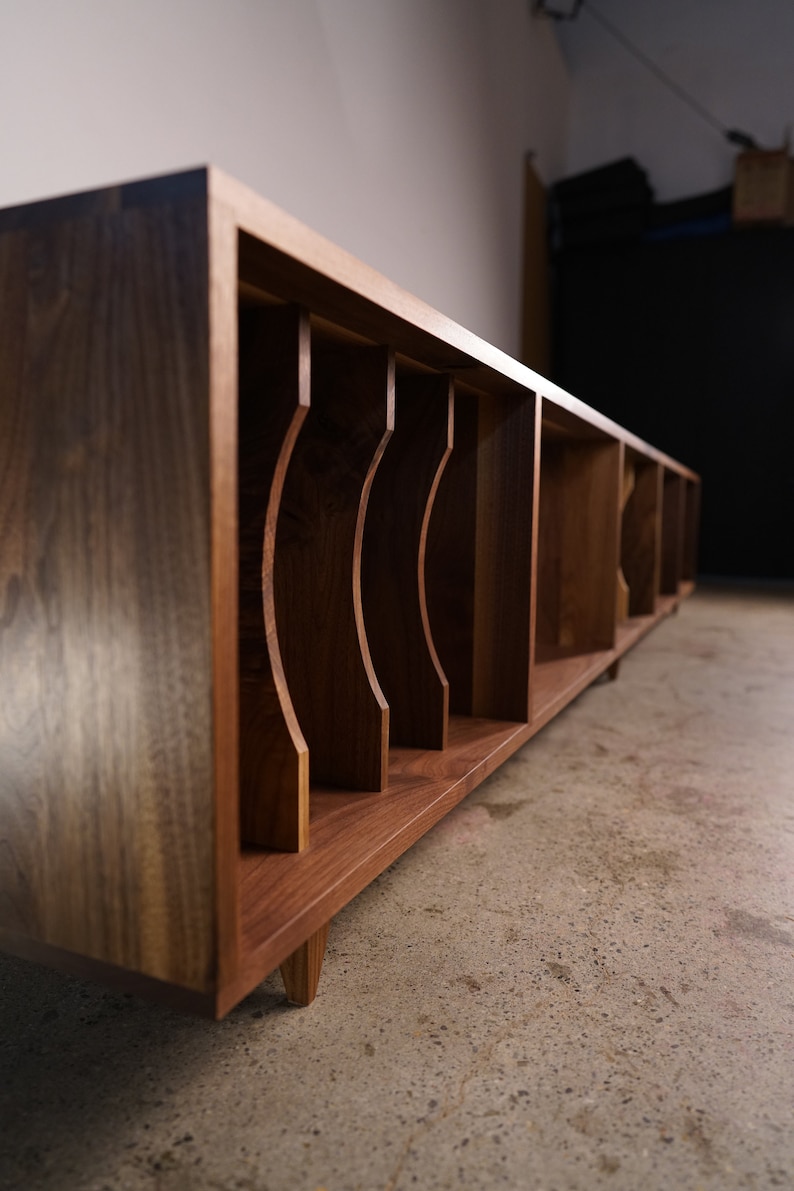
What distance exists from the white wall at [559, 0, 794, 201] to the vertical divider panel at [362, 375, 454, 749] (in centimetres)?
485

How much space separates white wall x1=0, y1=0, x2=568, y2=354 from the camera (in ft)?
4.17

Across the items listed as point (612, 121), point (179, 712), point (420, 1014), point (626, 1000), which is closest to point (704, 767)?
point (626, 1000)

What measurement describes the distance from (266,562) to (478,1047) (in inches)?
17.8

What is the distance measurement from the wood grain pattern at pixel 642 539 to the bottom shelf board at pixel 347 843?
4.53 ft

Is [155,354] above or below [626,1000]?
above

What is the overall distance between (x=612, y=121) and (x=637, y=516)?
389cm

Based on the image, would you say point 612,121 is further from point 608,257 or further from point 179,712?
point 179,712

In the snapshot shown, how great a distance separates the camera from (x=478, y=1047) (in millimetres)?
683

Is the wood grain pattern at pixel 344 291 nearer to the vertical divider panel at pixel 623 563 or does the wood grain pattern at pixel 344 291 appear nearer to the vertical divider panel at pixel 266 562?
the vertical divider panel at pixel 266 562

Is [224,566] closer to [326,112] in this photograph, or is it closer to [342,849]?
[342,849]

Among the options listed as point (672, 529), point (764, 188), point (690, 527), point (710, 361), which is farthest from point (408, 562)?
point (764, 188)

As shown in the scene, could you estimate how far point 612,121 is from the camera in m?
5.23

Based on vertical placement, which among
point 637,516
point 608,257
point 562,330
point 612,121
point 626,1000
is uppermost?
point 612,121

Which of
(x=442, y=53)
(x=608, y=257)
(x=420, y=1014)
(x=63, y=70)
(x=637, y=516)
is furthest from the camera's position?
(x=608, y=257)
